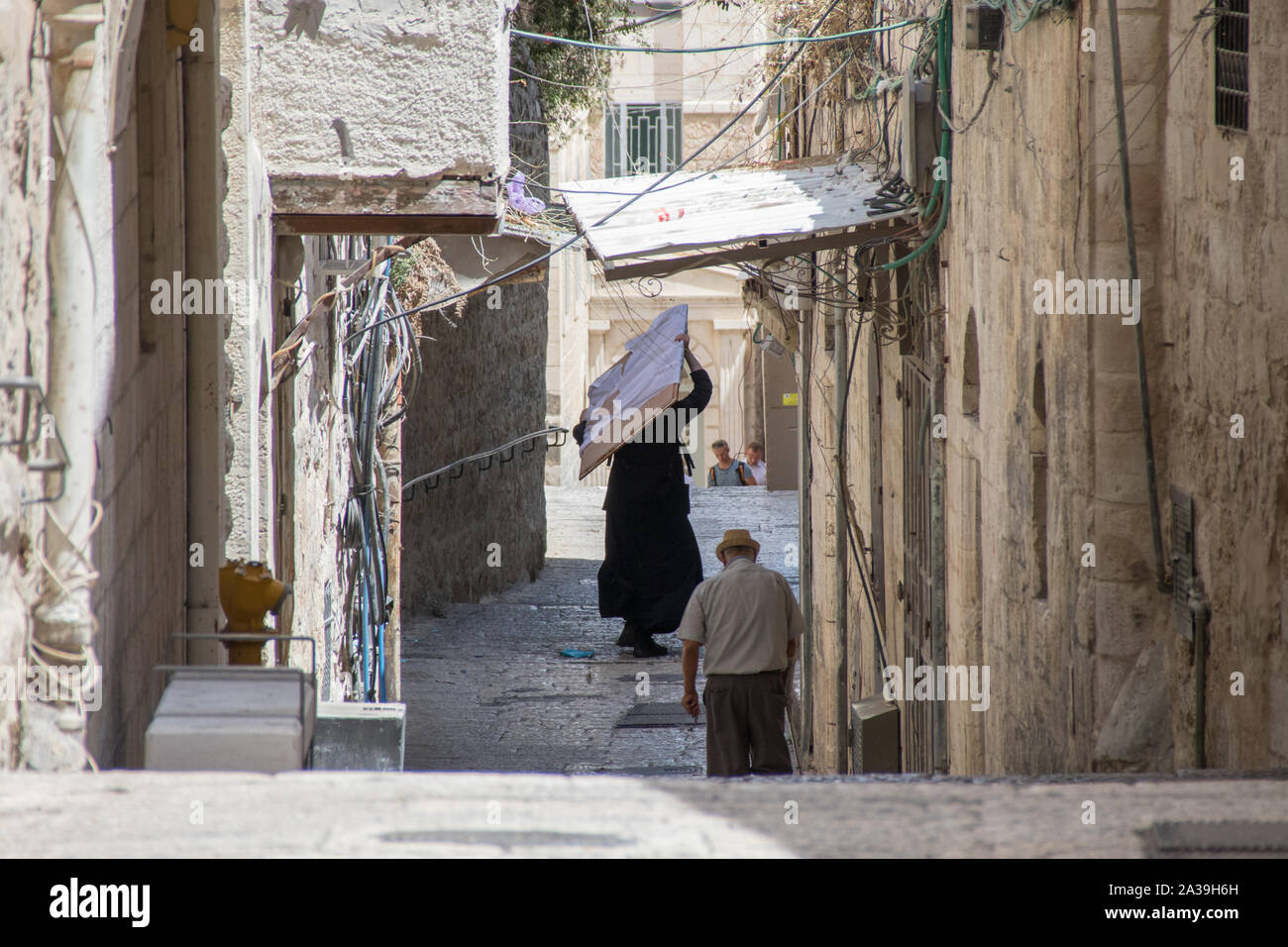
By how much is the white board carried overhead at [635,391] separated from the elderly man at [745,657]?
3.19m

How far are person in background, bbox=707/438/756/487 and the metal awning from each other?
550 inches

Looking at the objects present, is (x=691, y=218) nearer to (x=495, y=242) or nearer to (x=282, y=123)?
(x=282, y=123)

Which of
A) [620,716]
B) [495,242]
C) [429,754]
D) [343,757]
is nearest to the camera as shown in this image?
[343,757]

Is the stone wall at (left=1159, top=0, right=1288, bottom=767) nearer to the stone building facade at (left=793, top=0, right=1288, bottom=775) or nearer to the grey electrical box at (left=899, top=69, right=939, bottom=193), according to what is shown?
the stone building facade at (left=793, top=0, right=1288, bottom=775)

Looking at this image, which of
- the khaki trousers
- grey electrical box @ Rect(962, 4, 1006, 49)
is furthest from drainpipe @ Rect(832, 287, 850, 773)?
grey electrical box @ Rect(962, 4, 1006, 49)

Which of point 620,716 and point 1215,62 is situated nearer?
point 1215,62

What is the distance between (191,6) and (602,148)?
2291 cm

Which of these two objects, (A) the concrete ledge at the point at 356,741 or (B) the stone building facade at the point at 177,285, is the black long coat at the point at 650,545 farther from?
(A) the concrete ledge at the point at 356,741

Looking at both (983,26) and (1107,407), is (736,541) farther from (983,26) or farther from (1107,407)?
(1107,407)

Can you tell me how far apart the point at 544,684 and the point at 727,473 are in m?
11.0

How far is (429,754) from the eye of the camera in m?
9.15

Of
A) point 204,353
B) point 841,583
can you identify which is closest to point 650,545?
point 841,583

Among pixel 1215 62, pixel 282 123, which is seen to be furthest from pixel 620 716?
pixel 1215 62

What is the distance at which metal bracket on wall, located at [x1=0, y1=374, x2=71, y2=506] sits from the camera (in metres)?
2.34
